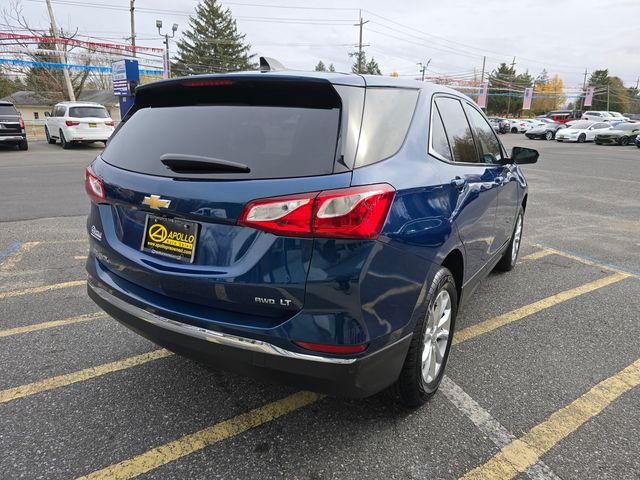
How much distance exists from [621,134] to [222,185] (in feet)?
114

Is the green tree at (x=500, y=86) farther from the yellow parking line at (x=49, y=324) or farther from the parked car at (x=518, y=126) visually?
the yellow parking line at (x=49, y=324)

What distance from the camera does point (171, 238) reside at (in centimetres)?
209

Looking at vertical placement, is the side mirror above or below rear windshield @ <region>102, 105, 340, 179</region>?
below

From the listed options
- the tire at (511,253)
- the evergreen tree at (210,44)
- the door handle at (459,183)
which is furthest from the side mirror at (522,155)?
the evergreen tree at (210,44)

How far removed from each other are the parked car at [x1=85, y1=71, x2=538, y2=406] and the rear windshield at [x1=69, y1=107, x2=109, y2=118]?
1742cm

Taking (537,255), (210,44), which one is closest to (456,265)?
(537,255)

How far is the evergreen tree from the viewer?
57.2 m

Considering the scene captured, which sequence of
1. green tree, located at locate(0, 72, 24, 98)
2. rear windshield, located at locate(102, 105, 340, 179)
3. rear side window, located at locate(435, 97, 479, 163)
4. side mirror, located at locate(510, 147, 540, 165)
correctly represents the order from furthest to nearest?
green tree, located at locate(0, 72, 24, 98), side mirror, located at locate(510, 147, 540, 165), rear side window, located at locate(435, 97, 479, 163), rear windshield, located at locate(102, 105, 340, 179)

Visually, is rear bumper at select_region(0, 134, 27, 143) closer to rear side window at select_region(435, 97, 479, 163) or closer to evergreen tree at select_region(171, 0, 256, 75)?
rear side window at select_region(435, 97, 479, 163)

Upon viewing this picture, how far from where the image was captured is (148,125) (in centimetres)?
250

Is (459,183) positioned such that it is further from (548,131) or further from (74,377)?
(548,131)

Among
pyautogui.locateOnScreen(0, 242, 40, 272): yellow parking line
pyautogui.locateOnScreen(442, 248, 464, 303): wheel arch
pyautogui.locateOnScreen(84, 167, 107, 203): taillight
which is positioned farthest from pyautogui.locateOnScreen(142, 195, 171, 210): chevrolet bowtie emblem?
pyautogui.locateOnScreen(0, 242, 40, 272): yellow parking line

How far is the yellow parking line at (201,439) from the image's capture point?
2.06 m

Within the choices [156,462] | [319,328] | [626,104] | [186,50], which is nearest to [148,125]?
[319,328]
